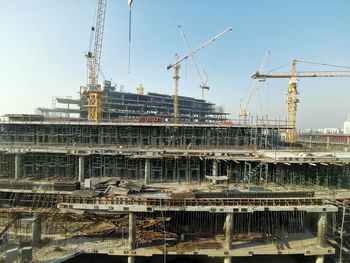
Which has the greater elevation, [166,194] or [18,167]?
[18,167]

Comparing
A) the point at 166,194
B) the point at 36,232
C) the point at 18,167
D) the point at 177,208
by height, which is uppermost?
the point at 18,167

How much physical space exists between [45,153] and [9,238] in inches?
554

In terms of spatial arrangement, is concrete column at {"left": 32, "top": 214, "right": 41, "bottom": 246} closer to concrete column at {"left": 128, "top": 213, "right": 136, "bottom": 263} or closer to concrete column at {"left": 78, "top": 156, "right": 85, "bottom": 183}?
concrete column at {"left": 128, "top": 213, "right": 136, "bottom": 263}

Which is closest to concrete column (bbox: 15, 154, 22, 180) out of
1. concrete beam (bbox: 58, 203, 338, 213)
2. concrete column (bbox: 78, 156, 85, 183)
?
concrete column (bbox: 78, 156, 85, 183)

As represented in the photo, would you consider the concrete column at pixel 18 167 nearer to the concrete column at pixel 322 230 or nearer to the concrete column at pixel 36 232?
the concrete column at pixel 36 232

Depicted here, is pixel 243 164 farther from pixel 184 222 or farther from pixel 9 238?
pixel 9 238

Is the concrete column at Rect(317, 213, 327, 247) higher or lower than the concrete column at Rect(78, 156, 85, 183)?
lower

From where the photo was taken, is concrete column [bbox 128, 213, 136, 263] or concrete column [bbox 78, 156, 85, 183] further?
concrete column [bbox 78, 156, 85, 183]

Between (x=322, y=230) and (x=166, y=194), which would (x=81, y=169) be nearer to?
(x=166, y=194)

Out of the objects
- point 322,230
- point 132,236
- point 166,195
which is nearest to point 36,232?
point 132,236

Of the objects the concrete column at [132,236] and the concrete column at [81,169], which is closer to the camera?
the concrete column at [132,236]

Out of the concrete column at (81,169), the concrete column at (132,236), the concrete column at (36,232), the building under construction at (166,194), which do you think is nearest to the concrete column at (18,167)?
the building under construction at (166,194)

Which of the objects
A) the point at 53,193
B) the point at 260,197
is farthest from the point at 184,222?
the point at 53,193

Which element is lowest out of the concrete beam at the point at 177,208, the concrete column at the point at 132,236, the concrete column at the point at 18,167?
the concrete column at the point at 132,236
